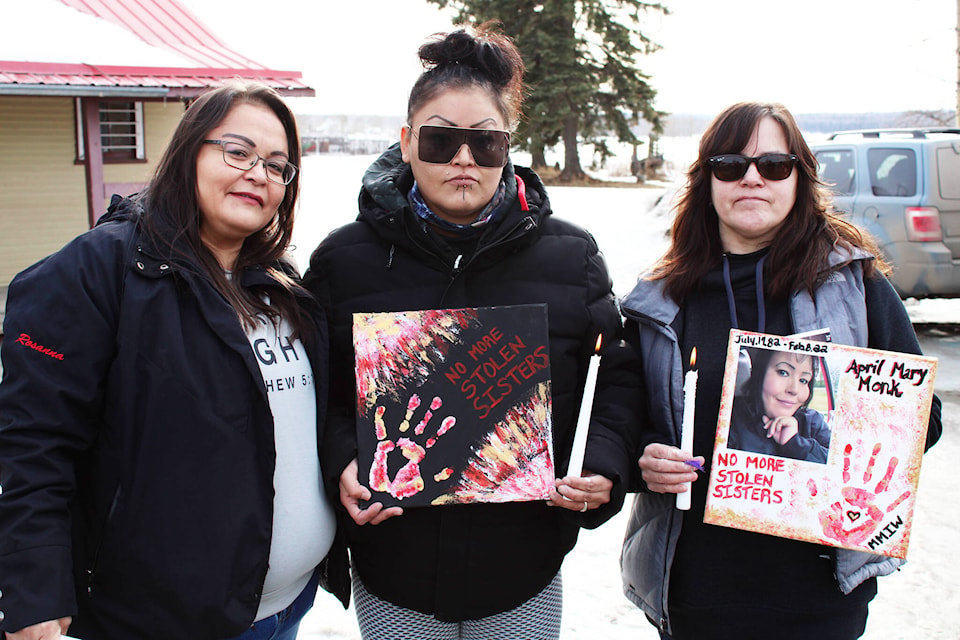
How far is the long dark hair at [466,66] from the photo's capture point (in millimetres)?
2131

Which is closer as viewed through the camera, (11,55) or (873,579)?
(873,579)

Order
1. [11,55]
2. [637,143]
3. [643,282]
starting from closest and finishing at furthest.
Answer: [643,282]
[11,55]
[637,143]

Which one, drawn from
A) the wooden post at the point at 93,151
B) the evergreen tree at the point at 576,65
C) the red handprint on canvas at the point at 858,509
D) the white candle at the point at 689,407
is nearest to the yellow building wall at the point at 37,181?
the wooden post at the point at 93,151

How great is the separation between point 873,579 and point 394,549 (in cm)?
130

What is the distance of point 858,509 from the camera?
78.8 inches

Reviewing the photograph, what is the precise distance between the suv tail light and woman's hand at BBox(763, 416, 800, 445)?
764 cm

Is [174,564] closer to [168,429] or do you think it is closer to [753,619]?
[168,429]

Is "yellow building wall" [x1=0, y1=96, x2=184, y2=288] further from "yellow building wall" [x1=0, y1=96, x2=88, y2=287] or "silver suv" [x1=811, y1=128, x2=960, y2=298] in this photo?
"silver suv" [x1=811, y1=128, x2=960, y2=298]

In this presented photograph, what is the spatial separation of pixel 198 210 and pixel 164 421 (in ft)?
1.83

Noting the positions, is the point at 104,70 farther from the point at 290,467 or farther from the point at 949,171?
the point at 290,467

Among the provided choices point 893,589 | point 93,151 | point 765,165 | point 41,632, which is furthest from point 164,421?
point 93,151

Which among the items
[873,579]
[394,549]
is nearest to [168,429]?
[394,549]

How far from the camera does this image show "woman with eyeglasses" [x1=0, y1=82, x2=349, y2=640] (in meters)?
1.72

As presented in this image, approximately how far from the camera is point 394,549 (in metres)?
2.17
